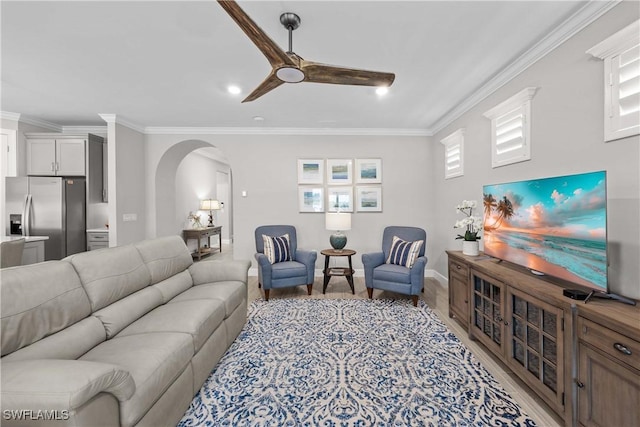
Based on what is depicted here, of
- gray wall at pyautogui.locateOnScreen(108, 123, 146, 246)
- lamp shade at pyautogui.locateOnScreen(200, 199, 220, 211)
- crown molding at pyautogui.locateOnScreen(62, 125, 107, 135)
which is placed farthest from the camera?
lamp shade at pyautogui.locateOnScreen(200, 199, 220, 211)

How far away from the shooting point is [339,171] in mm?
4793

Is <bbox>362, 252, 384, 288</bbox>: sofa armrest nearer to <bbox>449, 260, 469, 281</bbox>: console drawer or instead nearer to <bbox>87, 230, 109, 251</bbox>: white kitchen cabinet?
<bbox>449, 260, 469, 281</bbox>: console drawer

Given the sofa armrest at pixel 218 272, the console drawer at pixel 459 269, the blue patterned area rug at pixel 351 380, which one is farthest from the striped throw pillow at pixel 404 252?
the sofa armrest at pixel 218 272

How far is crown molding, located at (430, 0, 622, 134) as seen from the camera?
1.85 metres

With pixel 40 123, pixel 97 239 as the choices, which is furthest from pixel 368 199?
pixel 40 123

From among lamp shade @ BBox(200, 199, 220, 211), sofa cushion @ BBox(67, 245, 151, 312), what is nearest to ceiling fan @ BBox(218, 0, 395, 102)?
sofa cushion @ BBox(67, 245, 151, 312)

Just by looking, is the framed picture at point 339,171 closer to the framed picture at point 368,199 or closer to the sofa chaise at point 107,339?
the framed picture at point 368,199

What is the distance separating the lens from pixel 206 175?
25.4ft

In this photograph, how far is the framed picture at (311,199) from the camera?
477cm

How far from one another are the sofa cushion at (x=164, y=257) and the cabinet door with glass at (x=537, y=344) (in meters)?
2.92

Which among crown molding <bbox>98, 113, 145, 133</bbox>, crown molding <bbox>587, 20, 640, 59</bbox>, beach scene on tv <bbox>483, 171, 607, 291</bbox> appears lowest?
beach scene on tv <bbox>483, 171, 607, 291</bbox>

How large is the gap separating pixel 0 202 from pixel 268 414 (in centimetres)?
507

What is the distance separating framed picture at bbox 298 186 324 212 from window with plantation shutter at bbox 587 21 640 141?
3551 mm

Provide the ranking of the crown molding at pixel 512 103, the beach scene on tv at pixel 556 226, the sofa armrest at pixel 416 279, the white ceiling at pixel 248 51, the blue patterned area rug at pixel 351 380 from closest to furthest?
the beach scene on tv at pixel 556 226, the blue patterned area rug at pixel 351 380, the white ceiling at pixel 248 51, the crown molding at pixel 512 103, the sofa armrest at pixel 416 279
